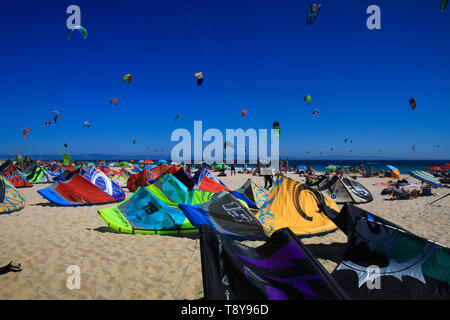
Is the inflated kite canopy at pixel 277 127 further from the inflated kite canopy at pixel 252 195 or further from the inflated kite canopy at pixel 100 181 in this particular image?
the inflated kite canopy at pixel 100 181

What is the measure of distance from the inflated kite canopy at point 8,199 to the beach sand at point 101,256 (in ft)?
1.07

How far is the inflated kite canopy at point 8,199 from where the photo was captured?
7988 millimetres

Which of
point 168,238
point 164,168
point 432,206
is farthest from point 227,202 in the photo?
point 164,168

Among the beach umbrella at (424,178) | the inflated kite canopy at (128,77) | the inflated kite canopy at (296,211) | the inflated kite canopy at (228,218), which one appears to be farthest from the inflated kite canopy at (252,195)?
the inflated kite canopy at (128,77)

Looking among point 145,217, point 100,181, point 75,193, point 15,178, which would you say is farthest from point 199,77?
point 15,178

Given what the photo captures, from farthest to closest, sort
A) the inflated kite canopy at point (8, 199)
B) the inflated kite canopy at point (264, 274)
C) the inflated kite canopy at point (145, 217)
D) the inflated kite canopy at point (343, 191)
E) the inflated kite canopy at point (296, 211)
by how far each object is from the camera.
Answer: the inflated kite canopy at point (343, 191) → the inflated kite canopy at point (8, 199) → the inflated kite canopy at point (296, 211) → the inflated kite canopy at point (145, 217) → the inflated kite canopy at point (264, 274)

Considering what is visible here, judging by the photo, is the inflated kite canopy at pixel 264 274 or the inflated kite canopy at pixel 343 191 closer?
the inflated kite canopy at pixel 264 274

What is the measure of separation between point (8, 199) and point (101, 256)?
20.8 ft

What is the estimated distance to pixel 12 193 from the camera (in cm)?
856

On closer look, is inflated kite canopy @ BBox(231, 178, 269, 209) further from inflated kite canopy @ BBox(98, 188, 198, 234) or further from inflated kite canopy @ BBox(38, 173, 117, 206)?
inflated kite canopy @ BBox(38, 173, 117, 206)

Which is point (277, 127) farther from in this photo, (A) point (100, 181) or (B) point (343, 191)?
(A) point (100, 181)

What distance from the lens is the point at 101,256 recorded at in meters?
4.70

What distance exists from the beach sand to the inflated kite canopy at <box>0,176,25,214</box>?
12.8 inches

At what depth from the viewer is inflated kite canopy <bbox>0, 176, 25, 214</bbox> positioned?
799cm
